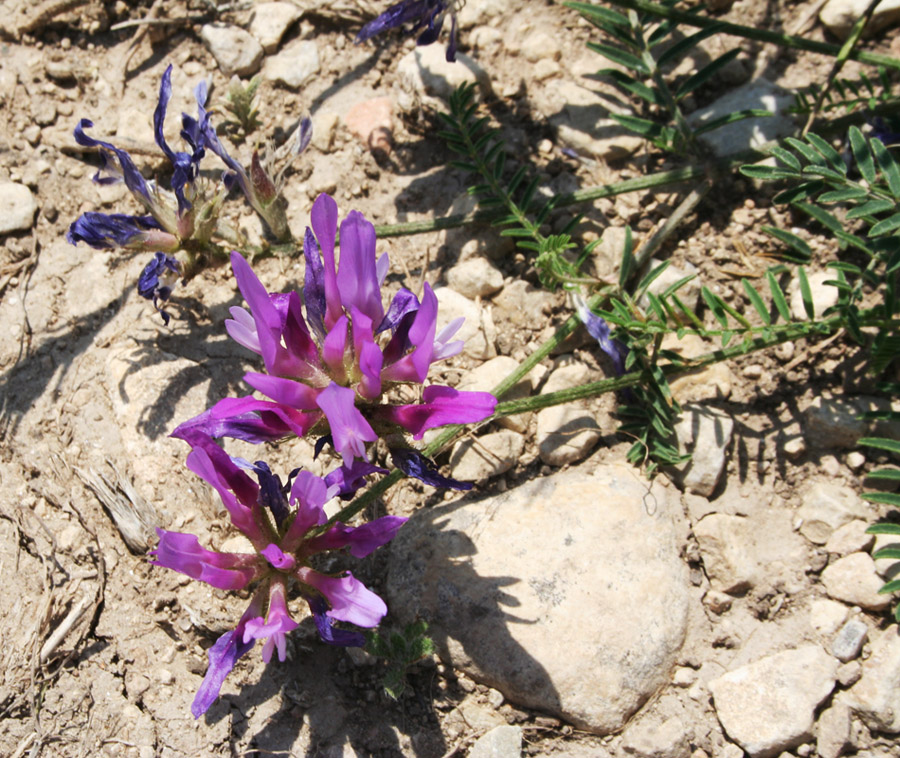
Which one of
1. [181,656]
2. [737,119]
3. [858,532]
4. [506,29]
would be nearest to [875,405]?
[858,532]

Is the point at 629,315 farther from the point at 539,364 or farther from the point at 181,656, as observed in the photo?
the point at 181,656

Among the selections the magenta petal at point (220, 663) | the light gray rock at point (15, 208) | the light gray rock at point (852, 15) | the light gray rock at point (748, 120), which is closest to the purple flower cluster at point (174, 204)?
the light gray rock at point (15, 208)

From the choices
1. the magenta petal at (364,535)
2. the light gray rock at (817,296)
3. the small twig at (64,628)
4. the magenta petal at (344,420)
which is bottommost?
the small twig at (64,628)

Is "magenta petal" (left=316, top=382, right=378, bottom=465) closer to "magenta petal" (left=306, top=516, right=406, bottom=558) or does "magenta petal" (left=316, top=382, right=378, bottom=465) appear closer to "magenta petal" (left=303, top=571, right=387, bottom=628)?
"magenta petal" (left=306, top=516, right=406, bottom=558)

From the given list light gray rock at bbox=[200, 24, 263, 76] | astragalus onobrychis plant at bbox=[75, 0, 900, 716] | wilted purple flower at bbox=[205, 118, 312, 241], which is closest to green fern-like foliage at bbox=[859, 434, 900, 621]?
astragalus onobrychis plant at bbox=[75, 0, 900, 716]

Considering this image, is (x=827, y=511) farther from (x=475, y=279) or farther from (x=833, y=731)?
(x=475, y=279)

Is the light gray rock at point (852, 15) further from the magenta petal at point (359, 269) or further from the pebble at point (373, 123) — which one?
the magenta petal at point (359, 269)

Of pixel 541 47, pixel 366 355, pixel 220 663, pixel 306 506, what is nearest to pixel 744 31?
pixel 541 47
